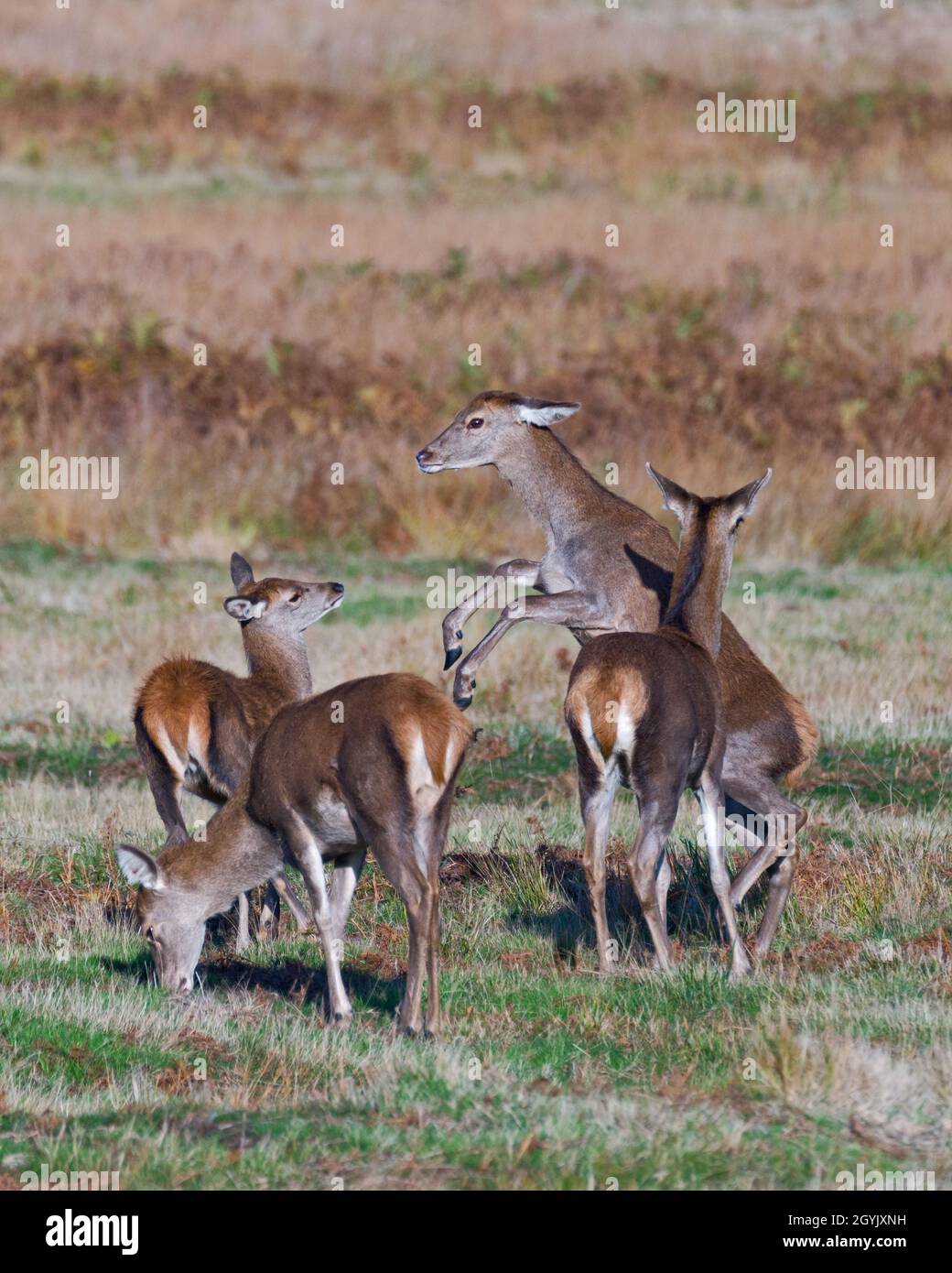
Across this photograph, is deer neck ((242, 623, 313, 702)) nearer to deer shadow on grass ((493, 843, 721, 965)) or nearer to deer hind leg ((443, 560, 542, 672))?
deer hind leg ((443, 560, 542, 672))

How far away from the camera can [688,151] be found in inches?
1763

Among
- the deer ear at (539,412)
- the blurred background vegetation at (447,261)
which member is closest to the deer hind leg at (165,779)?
the deer ear at (539,412)

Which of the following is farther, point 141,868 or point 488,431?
point 488,431

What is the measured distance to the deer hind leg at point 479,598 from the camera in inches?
424

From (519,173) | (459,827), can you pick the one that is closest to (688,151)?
(519,173)

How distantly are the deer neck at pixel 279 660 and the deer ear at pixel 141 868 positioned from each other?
5.98 ft

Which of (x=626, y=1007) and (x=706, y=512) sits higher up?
(x=706, y=512)

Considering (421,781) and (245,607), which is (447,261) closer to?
(245,607)

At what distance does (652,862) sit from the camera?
880 cm

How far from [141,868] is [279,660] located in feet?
6.62

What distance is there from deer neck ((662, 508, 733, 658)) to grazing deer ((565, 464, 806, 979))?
14 centimetres

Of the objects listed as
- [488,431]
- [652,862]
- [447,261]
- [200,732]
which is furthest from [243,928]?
[447,261]
